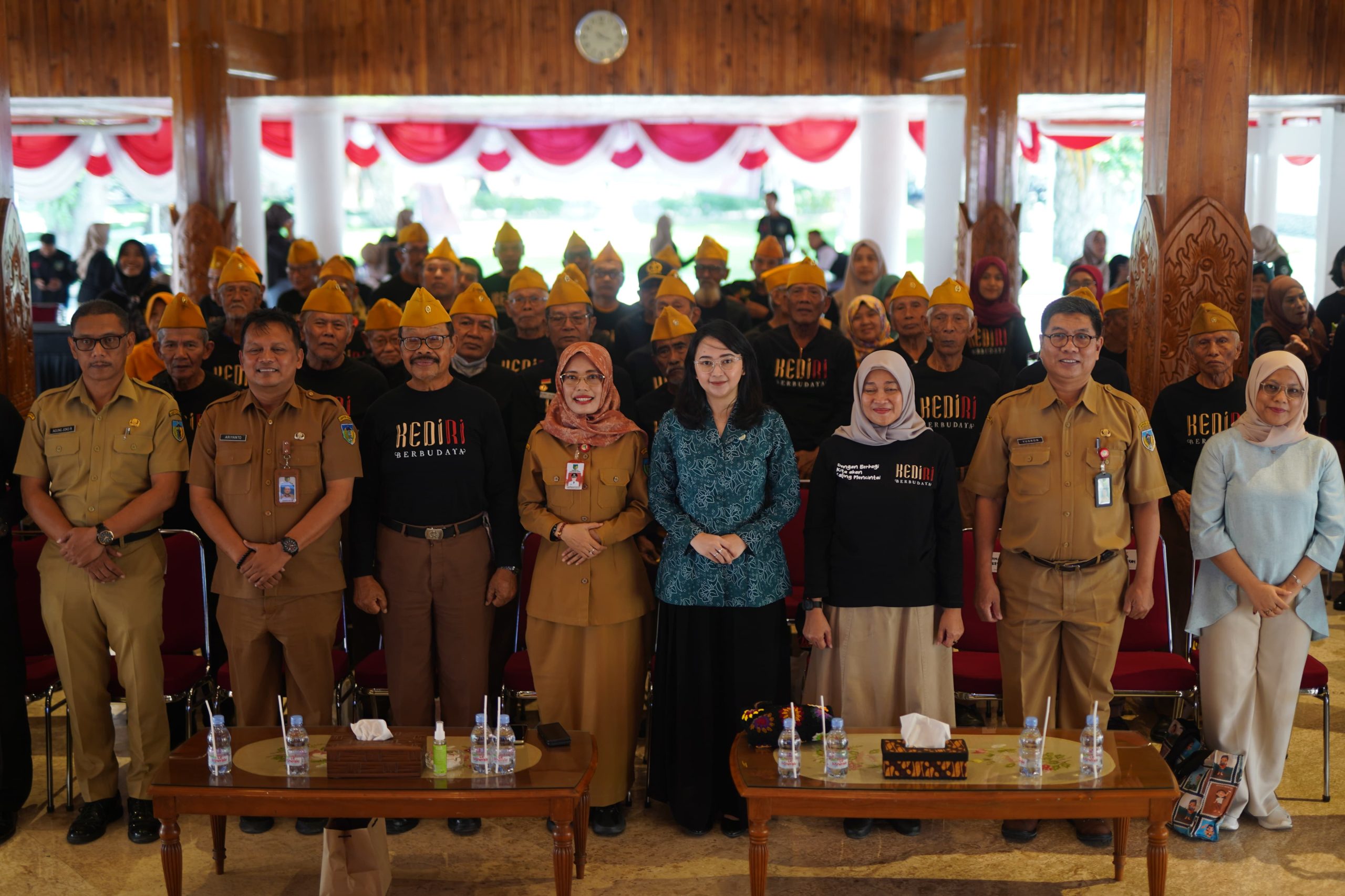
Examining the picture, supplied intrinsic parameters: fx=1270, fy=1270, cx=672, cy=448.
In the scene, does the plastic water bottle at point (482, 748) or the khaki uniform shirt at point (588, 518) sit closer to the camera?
the plastic water bottle at point (482, 748)

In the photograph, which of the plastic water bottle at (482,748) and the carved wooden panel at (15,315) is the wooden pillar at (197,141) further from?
the plastic water bottle at (482,748)

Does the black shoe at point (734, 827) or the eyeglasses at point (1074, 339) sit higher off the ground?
the eyeglasses at point (1074, 339)

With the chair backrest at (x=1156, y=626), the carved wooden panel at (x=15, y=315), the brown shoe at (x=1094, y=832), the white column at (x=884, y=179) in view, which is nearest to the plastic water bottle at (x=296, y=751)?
the brown shoe at (x=1094, y=832)

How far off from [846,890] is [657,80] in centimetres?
820

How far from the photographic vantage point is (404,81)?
10.3 metres

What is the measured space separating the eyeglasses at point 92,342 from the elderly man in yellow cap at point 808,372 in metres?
2.44

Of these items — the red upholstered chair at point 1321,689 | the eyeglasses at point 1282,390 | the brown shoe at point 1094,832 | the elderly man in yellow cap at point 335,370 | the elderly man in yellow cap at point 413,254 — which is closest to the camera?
the eyeglasses at point 1282,390

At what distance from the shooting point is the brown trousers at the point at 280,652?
3.71m

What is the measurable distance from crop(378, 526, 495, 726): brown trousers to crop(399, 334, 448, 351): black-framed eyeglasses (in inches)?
A: 21.7

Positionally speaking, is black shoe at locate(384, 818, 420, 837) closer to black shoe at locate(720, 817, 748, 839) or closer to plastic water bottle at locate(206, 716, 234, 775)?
plastic water bottle at locate(206, 716, 234, 775)

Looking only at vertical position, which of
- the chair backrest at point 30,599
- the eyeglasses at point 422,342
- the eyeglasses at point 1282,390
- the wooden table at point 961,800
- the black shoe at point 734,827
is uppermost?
the eyeglasses at point 422,342

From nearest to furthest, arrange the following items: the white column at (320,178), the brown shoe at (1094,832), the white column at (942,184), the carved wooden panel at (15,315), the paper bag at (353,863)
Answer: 1. the paper bag at (353,863)
2. the brown shoe at (1094,832)
3. the carved wooden panel at (15,315)
4. the white column at (942,184)
5. the white column at (320,178)

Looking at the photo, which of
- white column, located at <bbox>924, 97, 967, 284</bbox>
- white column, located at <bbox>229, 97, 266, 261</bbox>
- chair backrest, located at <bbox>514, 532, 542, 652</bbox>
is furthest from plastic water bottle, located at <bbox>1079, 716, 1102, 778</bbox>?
white column, located at <bbox>229, 97, 266, 261</bbox>

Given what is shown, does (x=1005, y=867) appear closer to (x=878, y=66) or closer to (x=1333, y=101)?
(x=878, y=66)
